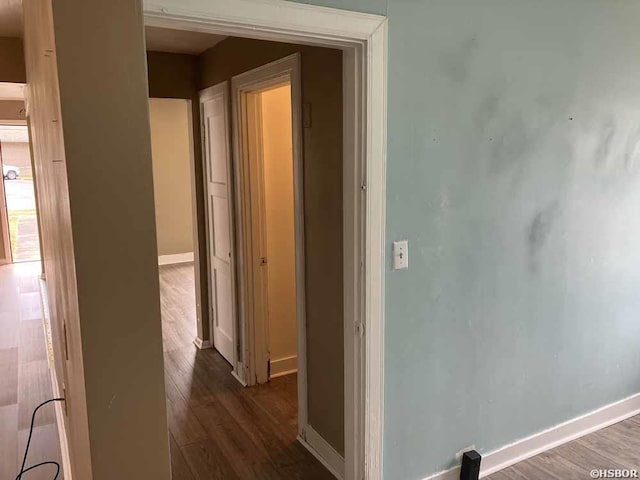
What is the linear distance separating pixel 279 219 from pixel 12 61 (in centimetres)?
253

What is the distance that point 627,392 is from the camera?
9.98ft

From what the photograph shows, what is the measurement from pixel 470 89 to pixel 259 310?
2.11 meters

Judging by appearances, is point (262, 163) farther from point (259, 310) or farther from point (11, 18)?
point (11, 18)

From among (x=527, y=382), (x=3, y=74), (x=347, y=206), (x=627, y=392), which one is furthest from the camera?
(x=3, y=74)

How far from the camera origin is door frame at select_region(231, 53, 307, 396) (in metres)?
2.69

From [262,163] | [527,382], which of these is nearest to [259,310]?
[262,163]

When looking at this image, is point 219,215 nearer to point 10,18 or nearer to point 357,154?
point 10,18

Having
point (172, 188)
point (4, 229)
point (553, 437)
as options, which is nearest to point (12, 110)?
point (4, 229)

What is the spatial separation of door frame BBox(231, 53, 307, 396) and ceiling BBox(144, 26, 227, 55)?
0.34 metres

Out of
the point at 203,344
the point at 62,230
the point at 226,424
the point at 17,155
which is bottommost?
the point at 226,424

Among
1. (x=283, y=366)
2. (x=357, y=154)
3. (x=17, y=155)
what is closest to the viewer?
(x=357, y=154)

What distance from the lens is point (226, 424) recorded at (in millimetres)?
3098

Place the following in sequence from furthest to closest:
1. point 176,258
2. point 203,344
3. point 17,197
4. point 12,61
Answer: point 17,197, point 176,258, point 203,344, point 12,61

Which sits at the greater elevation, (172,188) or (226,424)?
(172,188)
